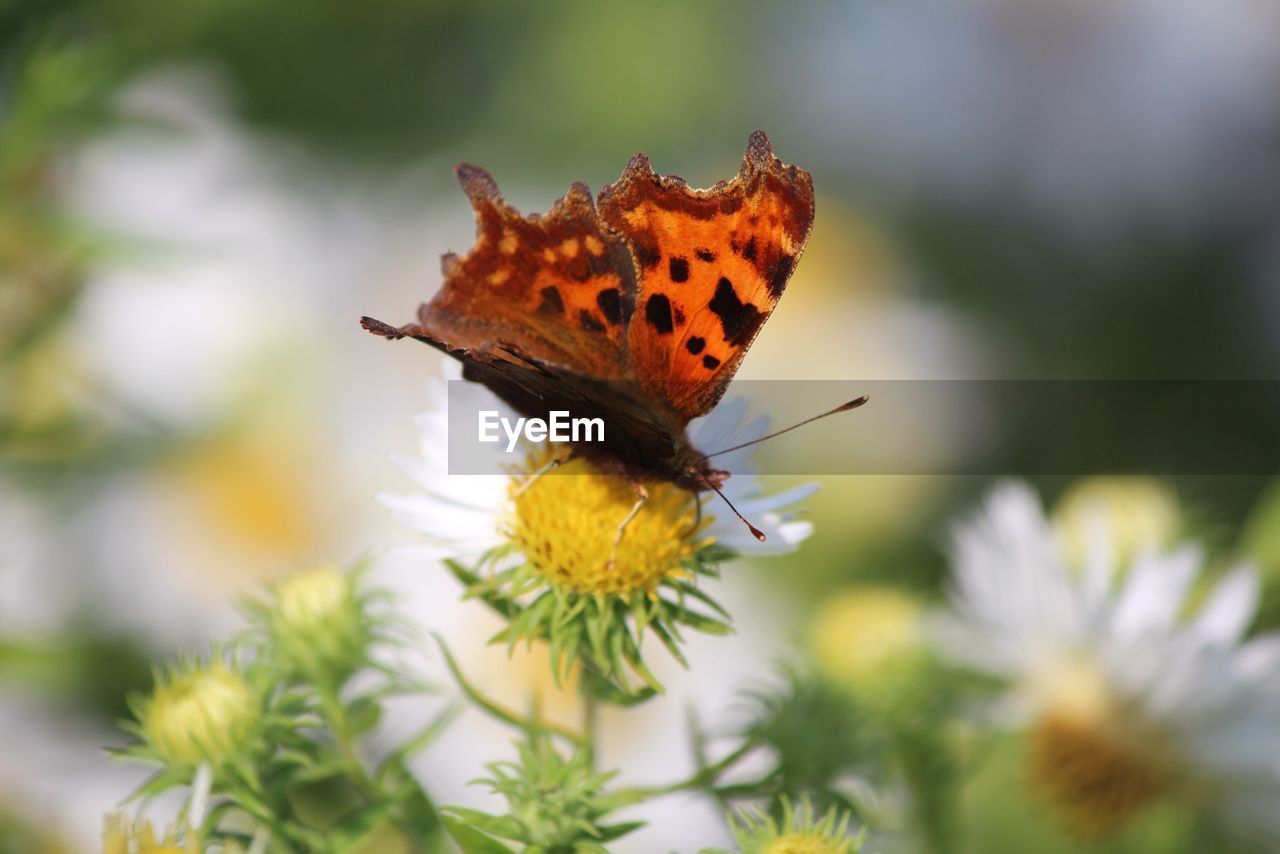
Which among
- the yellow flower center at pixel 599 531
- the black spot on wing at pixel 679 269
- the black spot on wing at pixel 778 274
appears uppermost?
the black spot on wing at pixel 679 269

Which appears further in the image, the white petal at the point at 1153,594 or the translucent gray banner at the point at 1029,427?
the translucent gray banner at the point at 1029,427

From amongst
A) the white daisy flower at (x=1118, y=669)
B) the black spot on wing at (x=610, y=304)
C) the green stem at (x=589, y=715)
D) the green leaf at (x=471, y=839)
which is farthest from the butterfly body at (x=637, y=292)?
the white daisy flower at (x=1118, y=669)

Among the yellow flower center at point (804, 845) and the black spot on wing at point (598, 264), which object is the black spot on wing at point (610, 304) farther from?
the yellow flower center at point (804, 845)

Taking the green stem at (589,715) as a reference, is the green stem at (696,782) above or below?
below

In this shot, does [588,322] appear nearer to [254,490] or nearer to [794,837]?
[794,837]

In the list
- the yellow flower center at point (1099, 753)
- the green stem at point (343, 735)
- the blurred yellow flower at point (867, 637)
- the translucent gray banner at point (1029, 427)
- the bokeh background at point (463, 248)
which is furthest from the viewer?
the translucent gray banner at point (1029, 427)

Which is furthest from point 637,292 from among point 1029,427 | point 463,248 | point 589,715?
point 1029,427

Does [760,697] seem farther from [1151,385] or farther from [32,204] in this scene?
[1151,385]
